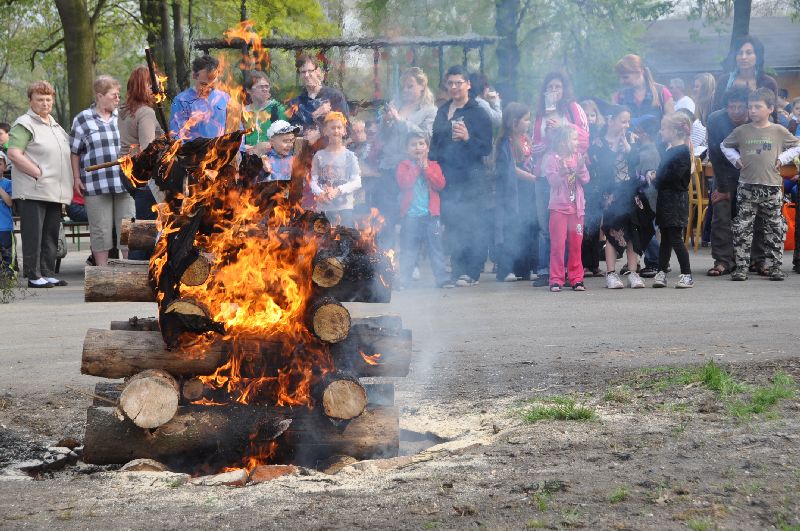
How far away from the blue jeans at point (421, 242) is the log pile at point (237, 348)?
646 cm

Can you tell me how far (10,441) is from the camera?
6195 mm

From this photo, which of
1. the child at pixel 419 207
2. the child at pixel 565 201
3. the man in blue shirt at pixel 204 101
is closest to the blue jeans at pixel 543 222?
the child at pixel 565 201

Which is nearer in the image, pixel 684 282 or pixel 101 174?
pixel 684 282

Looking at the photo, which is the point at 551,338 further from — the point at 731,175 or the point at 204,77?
the point at 731,175

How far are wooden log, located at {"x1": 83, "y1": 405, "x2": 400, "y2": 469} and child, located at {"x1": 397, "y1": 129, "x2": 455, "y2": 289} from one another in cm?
663

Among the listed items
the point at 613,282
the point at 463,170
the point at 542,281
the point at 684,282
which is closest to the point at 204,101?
the point at 463,170

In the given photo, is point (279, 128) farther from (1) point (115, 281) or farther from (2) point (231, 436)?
(2) point (231, 436)

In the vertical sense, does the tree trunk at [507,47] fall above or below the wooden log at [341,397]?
above

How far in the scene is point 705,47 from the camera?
4516 centimetres

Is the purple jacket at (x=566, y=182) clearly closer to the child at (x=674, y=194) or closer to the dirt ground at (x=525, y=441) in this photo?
the child at (x=674, y=194)

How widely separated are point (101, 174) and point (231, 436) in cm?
773

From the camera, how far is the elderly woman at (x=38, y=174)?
1280 centimetres

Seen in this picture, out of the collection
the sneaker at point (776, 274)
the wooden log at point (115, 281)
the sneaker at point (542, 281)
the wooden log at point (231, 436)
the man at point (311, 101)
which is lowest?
the wooden log at point (231, 436)

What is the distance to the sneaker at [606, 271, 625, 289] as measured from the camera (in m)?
12.1
